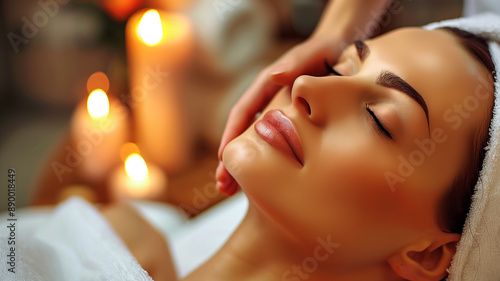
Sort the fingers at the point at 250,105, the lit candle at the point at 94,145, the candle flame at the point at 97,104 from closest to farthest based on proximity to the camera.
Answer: the fingers at the point at 250,105 → the candle flame at the point at 97,104 → the lit candle at the point at 94,145

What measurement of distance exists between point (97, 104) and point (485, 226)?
1.10 m

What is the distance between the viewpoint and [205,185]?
5.43ft

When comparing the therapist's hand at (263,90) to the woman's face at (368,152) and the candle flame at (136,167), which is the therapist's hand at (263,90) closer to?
the woman's face at (368,152)

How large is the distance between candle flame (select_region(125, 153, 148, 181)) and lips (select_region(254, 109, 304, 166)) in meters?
0.77

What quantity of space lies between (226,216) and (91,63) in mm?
960

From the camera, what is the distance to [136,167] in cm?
148

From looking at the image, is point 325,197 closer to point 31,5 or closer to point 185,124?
point 185,124

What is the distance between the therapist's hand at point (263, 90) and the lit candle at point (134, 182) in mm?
590

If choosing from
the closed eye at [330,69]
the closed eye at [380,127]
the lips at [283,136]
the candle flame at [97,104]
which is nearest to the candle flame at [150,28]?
the candle flame at [97,104]

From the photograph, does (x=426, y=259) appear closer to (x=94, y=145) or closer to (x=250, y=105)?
(x=250, y=105)

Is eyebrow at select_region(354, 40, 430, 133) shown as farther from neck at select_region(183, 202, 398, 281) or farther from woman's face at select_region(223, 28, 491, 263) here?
neck at select_region(183, 202, 398, 281)

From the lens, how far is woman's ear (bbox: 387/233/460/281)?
80cm

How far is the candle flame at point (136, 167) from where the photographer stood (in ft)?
4.81

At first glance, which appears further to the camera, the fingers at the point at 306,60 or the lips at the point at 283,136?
the fingers at the point at 306,60
